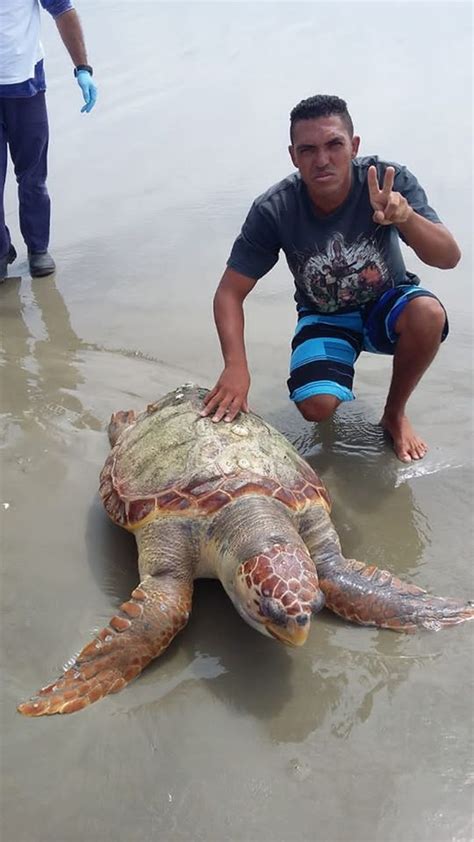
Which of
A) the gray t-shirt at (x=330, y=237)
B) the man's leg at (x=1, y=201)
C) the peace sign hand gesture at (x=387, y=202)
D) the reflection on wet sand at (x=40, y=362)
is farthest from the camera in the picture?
the man's leg at (x=1, y=201)

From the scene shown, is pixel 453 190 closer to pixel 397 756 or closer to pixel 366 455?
pixel 366 455

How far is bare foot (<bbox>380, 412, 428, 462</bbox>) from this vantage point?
285cm

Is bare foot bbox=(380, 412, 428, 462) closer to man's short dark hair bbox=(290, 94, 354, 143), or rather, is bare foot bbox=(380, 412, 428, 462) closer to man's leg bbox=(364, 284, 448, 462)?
man's leg bbox=(364, 284, 448, 462)

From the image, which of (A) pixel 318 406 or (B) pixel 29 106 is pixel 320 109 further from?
(B) pixel 29 106

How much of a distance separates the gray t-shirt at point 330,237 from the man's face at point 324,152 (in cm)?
12

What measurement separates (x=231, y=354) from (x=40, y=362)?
125cm

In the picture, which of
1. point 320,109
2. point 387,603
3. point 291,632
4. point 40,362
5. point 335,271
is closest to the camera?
point 291,632

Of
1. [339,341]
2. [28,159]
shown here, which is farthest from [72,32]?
[339,341]

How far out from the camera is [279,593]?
1833mm

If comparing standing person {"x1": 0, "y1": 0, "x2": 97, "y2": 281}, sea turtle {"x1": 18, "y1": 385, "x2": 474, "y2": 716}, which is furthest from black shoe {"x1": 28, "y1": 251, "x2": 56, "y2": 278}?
sea turtle {"x1": 18, "y1": 385, "x2": 474, "y2": 716}

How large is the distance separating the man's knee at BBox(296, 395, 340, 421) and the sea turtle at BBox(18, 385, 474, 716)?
36 cm

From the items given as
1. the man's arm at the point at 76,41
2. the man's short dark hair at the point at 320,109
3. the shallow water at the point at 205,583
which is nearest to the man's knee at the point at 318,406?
the shallow water at the point at 205,583

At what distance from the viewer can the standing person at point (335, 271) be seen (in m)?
2.52

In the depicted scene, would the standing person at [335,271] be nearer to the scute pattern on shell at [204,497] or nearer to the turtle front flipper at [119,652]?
the scute pattern on shell at [204,497]
